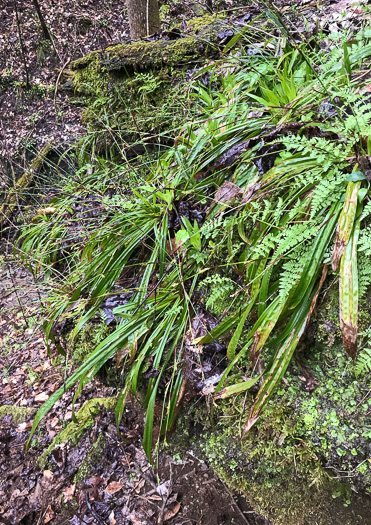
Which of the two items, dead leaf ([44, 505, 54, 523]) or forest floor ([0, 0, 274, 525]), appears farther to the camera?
dead leaf ([44, 505, 54, 523])

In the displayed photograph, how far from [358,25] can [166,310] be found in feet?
6.49

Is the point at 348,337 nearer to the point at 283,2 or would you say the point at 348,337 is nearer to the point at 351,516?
the point at 351,516

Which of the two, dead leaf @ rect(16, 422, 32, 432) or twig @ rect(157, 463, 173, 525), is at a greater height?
twig @ rect(157, 463, 173, 525)

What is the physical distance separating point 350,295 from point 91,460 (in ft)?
6.39

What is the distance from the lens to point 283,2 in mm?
2803

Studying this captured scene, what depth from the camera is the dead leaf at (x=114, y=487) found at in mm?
1878

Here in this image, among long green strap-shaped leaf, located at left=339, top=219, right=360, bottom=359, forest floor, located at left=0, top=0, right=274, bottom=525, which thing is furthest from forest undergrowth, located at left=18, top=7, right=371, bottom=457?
forest floor, located at left=0, top=0, right=274, bottom=525

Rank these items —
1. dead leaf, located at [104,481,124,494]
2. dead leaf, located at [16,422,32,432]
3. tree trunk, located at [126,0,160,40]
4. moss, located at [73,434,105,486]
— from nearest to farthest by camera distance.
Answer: dead leaf, located at [104,481,124,494], moss, located at [73,434,105,486], dead leaf, located at [16,422,32,432], tree trunk, located at [126,0,160,40]

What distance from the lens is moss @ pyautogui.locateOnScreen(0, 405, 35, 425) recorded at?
2619mm

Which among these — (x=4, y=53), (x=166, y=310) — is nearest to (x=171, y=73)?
(x=166, y=310)

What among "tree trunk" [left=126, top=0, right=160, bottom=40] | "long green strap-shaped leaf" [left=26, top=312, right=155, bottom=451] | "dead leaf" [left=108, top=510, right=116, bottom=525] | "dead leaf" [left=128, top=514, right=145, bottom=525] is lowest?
"dead leaf" [left=108, top=510, right=116, bottom=525]

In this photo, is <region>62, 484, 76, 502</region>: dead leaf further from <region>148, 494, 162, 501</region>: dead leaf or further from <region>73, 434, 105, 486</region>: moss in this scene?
<region>148, 494, 162, 501</region>: dead leaf

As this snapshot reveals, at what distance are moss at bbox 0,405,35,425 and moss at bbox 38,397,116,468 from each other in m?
0.50

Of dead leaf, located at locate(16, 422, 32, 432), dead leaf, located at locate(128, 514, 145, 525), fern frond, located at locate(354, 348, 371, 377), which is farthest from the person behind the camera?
dead leaf, located at locate(16, 422, 32, 432)
